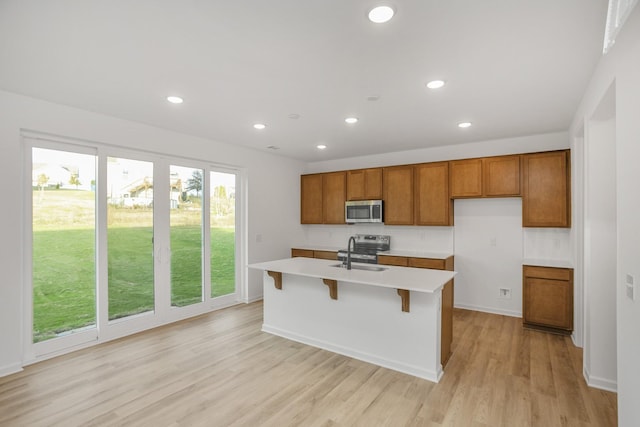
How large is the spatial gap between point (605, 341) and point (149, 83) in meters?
4.39

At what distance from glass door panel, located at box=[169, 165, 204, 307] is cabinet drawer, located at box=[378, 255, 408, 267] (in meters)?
2.81

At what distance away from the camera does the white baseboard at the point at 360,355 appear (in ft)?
9.31

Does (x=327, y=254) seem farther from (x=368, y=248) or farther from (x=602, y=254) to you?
(x=602, y=254)

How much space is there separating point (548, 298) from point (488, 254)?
41.4 inches

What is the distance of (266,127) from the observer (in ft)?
13.4

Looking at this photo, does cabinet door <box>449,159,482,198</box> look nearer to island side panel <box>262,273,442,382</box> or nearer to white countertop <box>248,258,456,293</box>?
white countertop <box>248,258,456,293</box>

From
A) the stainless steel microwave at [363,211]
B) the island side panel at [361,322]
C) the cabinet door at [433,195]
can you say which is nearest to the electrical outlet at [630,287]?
the island side panel at [361,322]

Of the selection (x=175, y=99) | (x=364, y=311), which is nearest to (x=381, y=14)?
(x=175, y=99)

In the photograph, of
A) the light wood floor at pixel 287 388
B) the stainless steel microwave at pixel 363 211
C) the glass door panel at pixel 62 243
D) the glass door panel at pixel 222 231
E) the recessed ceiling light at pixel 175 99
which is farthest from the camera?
the stainless steel microwave at pixel 363 211

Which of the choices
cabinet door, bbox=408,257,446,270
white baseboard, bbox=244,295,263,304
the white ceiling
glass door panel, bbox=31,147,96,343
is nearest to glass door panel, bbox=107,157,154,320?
glass door panel, bbox=31,147,96,343

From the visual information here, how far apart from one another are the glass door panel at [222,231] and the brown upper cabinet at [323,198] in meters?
1.64

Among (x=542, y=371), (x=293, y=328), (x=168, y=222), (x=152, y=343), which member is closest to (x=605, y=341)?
(x=542, y=371)

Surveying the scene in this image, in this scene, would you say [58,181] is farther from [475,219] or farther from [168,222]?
[475,219]

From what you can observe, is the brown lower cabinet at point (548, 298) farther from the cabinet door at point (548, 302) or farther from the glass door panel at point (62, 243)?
the glass door panel at point (62, 243)
